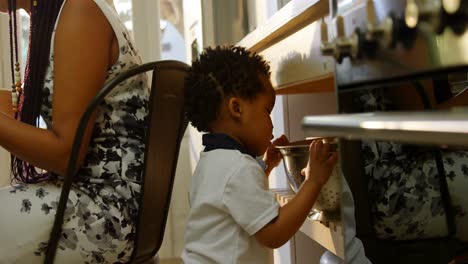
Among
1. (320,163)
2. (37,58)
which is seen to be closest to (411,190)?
(320,163)

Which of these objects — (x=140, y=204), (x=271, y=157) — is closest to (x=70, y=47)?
(x=140, y=204)

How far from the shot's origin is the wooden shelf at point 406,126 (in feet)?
1.09

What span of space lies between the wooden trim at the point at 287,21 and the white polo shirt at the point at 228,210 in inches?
10.6

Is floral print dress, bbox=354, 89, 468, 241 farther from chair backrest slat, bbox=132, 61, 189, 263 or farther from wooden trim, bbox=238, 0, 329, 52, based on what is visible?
chair backrest slat, bbox=132, 61, 189, 263

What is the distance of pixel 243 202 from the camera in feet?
3.14

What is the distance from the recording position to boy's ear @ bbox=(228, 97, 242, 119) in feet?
3.44

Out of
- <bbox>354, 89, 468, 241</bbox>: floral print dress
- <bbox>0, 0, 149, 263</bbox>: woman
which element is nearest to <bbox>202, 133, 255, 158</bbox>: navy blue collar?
<bbox>0, 0, 149, 263</bbox>: woman

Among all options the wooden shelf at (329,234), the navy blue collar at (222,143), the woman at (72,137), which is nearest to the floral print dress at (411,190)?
the wooden shelf at (329,234)

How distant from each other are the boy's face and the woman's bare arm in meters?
0.29

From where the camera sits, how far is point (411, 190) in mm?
710

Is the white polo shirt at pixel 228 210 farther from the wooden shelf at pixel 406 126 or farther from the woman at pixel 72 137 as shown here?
the wooden shelf at pixel 406 126

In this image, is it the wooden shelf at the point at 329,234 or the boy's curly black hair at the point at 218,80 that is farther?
the boy's curly black hair at the point at 218,80

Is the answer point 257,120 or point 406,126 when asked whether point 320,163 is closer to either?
point 257,120

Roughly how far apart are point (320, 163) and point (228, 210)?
19cm
